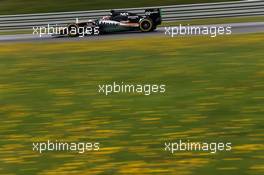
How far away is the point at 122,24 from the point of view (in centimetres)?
1845

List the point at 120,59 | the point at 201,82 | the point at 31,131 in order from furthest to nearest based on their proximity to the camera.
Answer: the point at 120,59 < the point at 201,82 < the point at 31,131

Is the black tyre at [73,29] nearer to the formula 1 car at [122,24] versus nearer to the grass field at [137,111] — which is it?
the formula 1 car at [122,24]

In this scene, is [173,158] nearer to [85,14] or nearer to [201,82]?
[201,82]

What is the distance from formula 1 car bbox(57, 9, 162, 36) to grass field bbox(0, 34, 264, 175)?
265 inches

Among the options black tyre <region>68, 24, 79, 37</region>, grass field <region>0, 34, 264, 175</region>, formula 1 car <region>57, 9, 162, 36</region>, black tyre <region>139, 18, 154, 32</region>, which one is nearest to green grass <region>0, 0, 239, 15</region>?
black tyre <region>68, 24, 79, 37</region>

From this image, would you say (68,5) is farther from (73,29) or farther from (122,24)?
(122,24)

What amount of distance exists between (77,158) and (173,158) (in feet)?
3.65

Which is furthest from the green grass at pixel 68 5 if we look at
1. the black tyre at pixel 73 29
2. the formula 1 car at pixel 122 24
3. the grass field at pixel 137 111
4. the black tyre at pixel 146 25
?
the grass field at pixel 137 111

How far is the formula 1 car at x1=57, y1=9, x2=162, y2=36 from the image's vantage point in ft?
60.2

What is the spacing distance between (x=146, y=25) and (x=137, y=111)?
1160 centimetres

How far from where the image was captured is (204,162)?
5.29m

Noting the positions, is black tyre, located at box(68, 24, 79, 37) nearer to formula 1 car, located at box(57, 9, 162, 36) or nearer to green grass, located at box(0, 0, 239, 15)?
formula 1 car, located at box(57, 9, 162, 36)

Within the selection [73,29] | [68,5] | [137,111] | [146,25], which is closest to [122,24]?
[146,25]

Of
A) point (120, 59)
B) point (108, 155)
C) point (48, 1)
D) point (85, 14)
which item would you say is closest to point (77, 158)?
point (108, 155)
